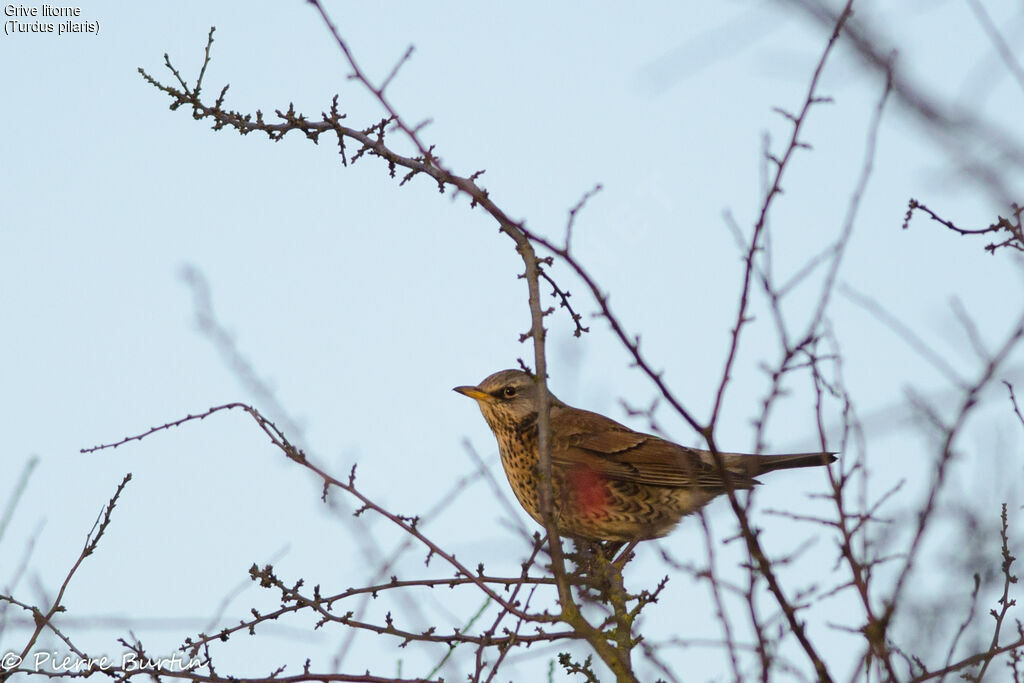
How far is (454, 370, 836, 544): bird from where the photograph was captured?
19.0 ft

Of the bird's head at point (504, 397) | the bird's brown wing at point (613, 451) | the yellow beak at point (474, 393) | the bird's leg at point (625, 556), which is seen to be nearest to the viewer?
the bird's leg at point (625, 556)

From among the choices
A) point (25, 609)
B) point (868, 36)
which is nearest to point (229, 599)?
point (25, 609)

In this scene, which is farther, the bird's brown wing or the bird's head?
the bird's head

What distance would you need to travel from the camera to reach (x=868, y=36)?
2.25 m

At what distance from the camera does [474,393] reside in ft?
21.8

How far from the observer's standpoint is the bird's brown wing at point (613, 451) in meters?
6.14

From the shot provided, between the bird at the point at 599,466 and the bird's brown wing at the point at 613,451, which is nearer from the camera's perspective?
the bird at the point at 599,466

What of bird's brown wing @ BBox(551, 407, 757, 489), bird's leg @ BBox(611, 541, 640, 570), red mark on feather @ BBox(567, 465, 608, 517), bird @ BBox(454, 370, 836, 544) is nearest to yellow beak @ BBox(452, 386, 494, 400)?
bird @ BBox(454, 370, 836, 544)

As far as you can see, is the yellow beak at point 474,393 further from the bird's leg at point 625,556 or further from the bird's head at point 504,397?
the bird's leg at point 625,556

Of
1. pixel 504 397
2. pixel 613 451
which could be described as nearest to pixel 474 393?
pixel 504 397

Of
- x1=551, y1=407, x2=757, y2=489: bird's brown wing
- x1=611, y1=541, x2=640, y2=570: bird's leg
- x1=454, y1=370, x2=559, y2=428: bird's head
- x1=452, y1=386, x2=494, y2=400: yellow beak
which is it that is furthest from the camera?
x1=452, y1=386, x2=494, y2=400: yellow beak

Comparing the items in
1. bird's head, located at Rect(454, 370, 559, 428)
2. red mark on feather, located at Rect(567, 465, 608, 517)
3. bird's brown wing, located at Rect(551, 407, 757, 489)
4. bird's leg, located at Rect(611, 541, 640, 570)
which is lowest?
bird's leg, located at Rect(611, 541, 640, 570)

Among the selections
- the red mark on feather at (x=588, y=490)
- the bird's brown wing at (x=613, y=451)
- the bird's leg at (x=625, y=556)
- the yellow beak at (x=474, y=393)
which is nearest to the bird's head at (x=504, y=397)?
the yellow beak at (x=474, y=393)

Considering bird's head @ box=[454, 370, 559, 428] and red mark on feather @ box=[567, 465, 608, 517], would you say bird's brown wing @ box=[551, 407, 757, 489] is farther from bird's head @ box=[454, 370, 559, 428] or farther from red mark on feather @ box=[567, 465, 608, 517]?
bird's head @ box=[454, 370, 559, 428]
